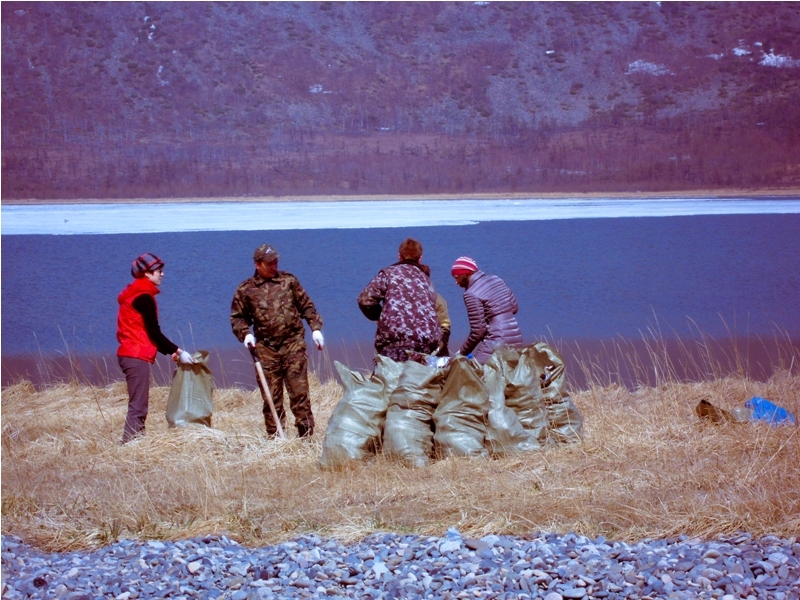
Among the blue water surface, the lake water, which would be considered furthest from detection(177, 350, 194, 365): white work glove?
the blue water surface

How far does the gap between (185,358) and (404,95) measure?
492cm

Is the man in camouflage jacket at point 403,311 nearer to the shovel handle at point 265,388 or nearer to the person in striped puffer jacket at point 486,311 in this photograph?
the person in striped puffer jacket at point 486,311

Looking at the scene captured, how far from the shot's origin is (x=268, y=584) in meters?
2.92

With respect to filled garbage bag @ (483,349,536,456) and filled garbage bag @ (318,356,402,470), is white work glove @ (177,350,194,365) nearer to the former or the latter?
filled garbage bag @ (318,356,402,470)

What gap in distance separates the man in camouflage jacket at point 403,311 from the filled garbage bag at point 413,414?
22 cm

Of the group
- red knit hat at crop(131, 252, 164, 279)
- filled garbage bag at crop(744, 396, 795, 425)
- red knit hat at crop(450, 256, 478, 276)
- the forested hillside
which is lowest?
filled garbage bag at crop(744, 396, 795, 425)

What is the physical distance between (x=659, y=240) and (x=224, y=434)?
6.04 metres

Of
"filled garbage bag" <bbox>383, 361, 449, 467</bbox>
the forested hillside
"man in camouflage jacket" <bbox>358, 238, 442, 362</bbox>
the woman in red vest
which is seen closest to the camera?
"filled garbage bag" <bbox>383, 361, 449, 467</bbox>

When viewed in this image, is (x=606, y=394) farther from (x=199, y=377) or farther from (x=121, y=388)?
(x=121, y=388)

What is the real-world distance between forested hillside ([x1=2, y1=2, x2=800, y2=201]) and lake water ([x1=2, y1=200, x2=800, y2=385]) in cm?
39

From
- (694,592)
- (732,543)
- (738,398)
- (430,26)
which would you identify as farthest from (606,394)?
(430,26)

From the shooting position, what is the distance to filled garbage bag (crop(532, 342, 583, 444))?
4816mm

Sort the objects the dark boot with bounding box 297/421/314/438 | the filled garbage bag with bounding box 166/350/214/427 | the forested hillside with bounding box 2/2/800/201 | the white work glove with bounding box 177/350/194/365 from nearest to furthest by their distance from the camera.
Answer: the dark boot with bounding box 297/421/314/438, the white work glove with bounding box 177/350/194/365, the filled garbage bag with bounding box 166/350/214/427, the forested hillside with bounding box 2/2/800/201

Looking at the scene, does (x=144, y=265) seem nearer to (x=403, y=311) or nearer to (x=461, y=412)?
(x=403, y=311)
